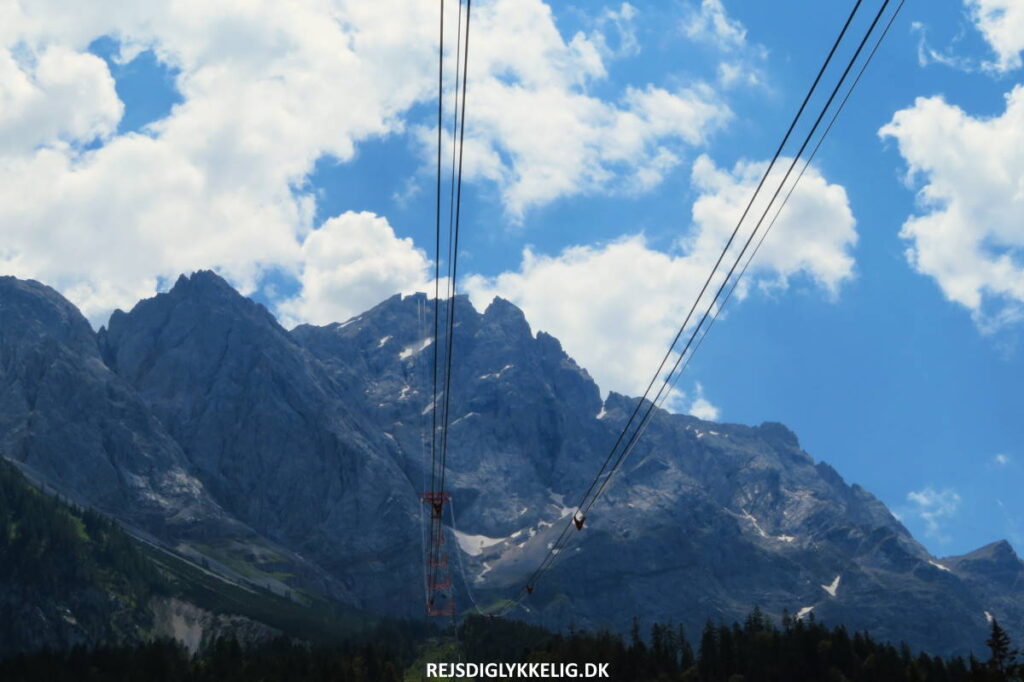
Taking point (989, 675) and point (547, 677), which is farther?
point (547, 677)

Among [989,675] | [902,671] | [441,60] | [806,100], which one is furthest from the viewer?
[902,671]

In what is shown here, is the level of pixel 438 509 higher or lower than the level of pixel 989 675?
higher

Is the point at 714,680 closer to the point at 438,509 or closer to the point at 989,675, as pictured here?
the point at 989,675

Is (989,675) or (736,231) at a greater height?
(736,231)

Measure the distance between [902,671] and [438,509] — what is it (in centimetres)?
14893

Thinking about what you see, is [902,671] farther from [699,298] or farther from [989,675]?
[699,298]

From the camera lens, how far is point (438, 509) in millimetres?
69312

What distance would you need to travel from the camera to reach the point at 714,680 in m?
195

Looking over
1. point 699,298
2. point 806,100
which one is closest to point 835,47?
point 806,100

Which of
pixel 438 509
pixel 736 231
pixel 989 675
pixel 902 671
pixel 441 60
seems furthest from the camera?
pixel 902 671

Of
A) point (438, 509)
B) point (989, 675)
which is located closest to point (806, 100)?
point (438, 509)

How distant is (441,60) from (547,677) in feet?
620

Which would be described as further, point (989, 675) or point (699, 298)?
point (989, 675)

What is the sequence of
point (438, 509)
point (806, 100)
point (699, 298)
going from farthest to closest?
1. point (438, 509)
2. point (699, 298)
3. point (806, 100)
